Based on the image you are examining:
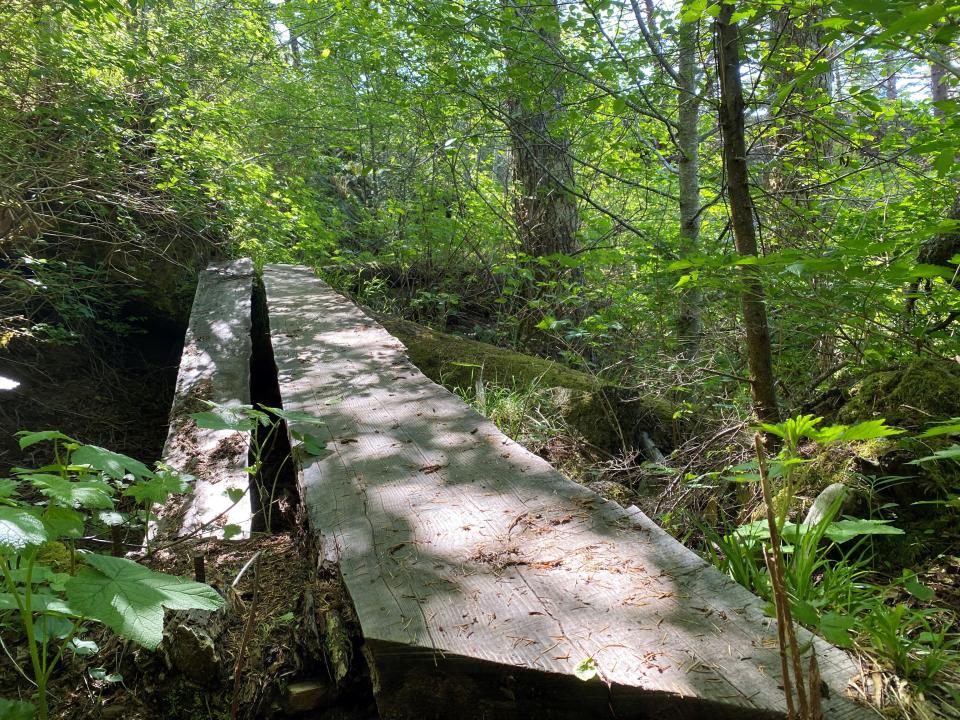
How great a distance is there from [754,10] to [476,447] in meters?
2.55

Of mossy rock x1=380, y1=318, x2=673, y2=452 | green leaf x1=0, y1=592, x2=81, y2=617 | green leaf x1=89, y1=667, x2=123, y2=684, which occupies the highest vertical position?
green leaf x1=0, y1=592, x2=81, y2=617

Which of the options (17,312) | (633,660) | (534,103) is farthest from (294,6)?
(633,660)

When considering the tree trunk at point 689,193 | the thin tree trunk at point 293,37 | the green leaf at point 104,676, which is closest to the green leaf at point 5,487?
the green leaf at point 104,676

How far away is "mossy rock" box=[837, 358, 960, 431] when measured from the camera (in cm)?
269

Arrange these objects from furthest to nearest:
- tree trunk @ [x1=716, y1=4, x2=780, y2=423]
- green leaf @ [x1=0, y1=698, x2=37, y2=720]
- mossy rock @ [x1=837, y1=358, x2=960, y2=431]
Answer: tree trunk @ [x1=716, y1=4, x2=780, y2=423] → mossy rock @ [x1=837, y1=358, x2=960, y2=431] → green leaf @ [x1=0, y1=698, x2=37, y2=720]

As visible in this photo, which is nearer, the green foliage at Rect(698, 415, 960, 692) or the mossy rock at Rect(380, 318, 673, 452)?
the green foliage at Rect(698, 415, 960, 692)

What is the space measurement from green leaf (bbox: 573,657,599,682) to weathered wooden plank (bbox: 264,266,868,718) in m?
0.01

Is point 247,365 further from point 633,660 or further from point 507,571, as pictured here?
point 633,660

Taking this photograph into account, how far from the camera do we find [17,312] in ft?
17.8

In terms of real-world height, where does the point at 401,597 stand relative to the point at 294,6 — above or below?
below

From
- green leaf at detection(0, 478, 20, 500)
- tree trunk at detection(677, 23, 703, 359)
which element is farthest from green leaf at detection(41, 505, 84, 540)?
tree trunk at detection(677, 23, 703, 359)

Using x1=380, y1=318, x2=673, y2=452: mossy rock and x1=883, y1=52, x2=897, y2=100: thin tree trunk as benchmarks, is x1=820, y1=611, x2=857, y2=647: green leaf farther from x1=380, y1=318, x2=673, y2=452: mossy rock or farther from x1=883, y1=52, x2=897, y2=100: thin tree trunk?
x1=883, y1=52, x2=897, y2=100: thin tree trunk

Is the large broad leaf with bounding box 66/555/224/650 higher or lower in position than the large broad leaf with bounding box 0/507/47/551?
lower

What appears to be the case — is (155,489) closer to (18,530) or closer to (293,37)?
(18,530)
